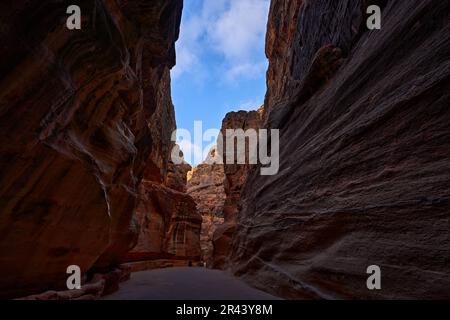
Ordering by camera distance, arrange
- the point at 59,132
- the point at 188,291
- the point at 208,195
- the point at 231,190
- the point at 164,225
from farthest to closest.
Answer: the point at 208,195
the point at 231,190
the point at 164,225
the point at 188,291
the point at 59,132

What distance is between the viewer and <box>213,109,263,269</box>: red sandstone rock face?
25422mm

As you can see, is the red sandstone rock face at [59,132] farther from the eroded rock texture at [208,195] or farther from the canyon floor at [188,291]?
the eroded rock texture at [208,195]

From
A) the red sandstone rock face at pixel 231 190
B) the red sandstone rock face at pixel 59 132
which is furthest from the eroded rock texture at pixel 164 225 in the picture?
the red sandstone rock face at pixel 59 132

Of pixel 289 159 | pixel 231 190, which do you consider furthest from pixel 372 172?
pixel 231 190

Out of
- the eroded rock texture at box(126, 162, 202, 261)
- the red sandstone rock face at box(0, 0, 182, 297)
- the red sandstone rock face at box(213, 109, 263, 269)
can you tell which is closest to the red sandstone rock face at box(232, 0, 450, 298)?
the red sandstone rock face at box(0, 0, 182, 297)

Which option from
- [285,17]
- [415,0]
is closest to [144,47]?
[415,0]

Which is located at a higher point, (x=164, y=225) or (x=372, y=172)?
(x=372, y=172)

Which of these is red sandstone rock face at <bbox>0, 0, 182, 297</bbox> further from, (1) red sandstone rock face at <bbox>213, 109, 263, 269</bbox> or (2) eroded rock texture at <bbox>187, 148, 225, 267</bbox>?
(2) eroded rock texture at <bbox>187, 148, 225, 267</bbox>

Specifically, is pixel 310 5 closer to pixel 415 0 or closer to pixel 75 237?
pixel 415 0

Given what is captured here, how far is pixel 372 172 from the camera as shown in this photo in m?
4.69

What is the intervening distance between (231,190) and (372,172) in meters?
30.2

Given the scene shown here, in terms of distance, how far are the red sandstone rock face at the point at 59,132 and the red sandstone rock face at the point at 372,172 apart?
18.9 ft

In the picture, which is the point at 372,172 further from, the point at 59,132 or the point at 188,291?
the point at 59,132

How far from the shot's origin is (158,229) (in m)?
24.3
